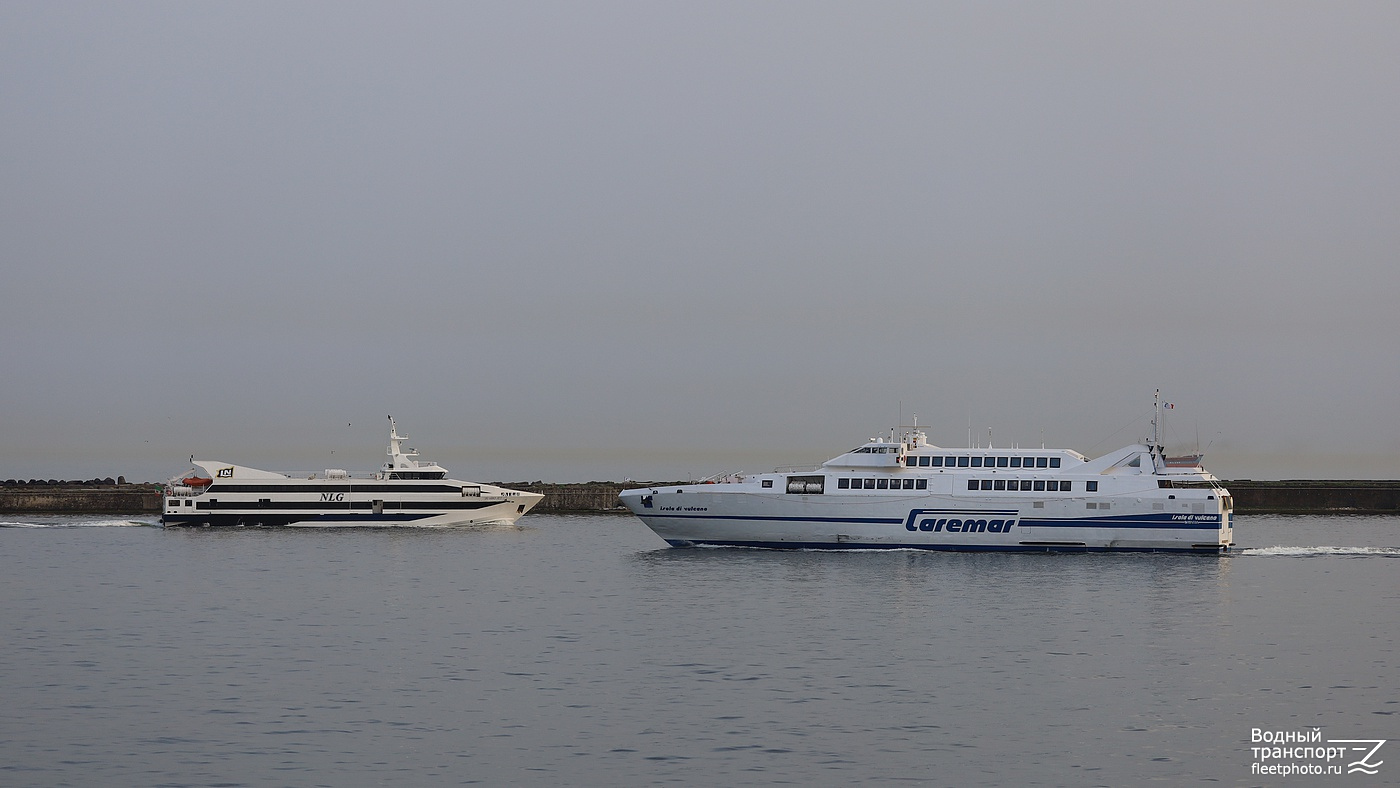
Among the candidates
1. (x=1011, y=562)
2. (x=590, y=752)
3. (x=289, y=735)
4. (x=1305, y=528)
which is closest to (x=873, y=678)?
(x=590, y=752)

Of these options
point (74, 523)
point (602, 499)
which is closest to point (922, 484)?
point (602, 499)

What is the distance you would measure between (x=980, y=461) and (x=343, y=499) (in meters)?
43.8

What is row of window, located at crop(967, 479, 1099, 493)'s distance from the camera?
63.8 m

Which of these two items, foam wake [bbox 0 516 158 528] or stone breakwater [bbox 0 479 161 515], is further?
stone breakwater [bbox 0 479 161 515]

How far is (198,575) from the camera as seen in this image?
5691 cm

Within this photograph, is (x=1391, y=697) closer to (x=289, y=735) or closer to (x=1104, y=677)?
(x=1104, y=677)

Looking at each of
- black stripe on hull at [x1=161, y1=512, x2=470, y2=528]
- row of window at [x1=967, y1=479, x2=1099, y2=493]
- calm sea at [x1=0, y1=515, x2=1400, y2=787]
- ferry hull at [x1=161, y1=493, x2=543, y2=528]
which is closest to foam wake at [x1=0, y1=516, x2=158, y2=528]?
ferry hull at [x1=161, y1=493, x2=543, y2=528]

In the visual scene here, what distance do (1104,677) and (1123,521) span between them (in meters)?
33.5

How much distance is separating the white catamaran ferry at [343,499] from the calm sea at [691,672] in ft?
88.7

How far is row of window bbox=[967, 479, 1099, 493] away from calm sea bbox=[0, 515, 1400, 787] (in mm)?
5147

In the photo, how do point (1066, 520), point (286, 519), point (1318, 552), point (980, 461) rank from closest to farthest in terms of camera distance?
point (1066, 520), point (980, 461), point (1318, 552), point (286, 519)

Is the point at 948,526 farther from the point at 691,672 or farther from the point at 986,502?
the point at 691,672

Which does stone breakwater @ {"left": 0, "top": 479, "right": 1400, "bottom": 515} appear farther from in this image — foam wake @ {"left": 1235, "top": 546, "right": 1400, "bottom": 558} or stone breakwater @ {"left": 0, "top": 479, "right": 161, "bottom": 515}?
foam wake @ {"left": 1235, "top": 546, "right": 1400, "bottom": 558}

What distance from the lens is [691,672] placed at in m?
31.6
